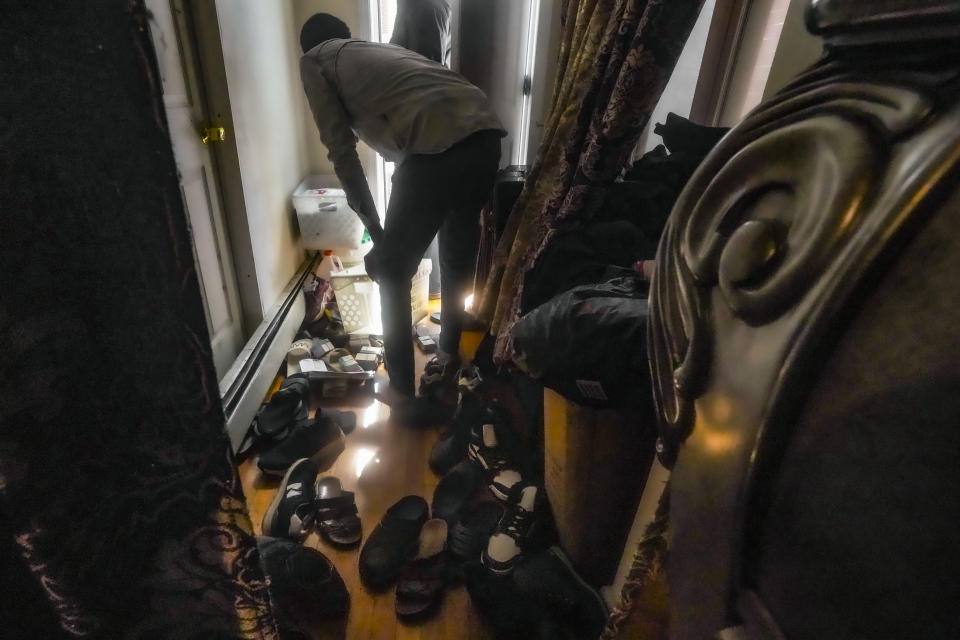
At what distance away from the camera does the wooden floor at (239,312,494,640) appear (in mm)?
991

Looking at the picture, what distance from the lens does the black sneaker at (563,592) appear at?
92cm

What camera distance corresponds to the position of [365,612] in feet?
3.34

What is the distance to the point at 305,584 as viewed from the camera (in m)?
0.98

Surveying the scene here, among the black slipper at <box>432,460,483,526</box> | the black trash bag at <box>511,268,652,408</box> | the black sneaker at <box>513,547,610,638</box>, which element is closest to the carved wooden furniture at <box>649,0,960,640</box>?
the black trash bag at <box>511,268,652,408</box>

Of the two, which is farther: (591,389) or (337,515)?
(337,515)

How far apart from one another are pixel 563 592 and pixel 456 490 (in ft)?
1.47

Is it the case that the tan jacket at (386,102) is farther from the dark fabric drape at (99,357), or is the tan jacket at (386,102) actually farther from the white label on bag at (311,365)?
the dark fabric drape at (99,357)

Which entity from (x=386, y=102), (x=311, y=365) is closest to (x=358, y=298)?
(x=311, y=365)

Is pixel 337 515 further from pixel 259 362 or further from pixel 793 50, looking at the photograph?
pixel 793 50

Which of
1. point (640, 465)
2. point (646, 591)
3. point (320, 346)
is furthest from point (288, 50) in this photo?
point (646, 591)

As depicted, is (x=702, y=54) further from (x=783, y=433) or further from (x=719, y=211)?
(x=783, y=433)

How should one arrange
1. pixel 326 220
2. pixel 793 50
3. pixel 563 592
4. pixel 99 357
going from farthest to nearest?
1. pixel 326 220
2. pixel 563 592
3. pixel 793 50
4. pixel 99 357

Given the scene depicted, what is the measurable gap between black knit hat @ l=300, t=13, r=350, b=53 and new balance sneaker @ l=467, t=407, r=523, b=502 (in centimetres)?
137

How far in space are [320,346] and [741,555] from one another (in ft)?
6.06
